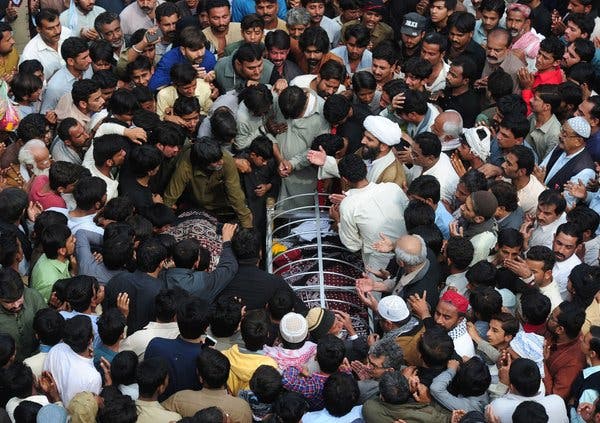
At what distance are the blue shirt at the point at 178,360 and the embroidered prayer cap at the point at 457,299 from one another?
1.76 metres

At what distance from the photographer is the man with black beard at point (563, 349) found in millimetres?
7172

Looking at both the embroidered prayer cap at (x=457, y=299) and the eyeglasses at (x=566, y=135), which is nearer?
the embroidered prayer cap at (x=457, y=299)

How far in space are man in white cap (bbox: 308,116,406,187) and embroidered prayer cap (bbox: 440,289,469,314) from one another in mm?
1438

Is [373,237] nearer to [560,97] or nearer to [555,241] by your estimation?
[555,241]

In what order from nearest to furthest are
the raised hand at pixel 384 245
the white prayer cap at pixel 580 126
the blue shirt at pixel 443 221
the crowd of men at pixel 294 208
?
the crowd of men at pixel 294 208 → the raised hand at pixel 384 245 → the blue shirt at pixel 443 221 → the white prayer cap at pixel 580 126

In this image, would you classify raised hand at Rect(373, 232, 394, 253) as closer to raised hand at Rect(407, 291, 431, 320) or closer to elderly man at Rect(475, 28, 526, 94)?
raised hand at Rect(407, 291, 431, 320)

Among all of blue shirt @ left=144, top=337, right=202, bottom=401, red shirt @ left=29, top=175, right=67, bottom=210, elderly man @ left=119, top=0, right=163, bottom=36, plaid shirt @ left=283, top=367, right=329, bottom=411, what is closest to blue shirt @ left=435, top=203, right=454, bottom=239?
plaid shirt @ left=283, top=367, right=329, bottom=411

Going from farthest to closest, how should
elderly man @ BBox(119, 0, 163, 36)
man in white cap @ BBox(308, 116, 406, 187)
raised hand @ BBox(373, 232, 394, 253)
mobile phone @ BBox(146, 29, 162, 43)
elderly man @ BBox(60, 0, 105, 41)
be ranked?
1. elderly man @ BBox(119, 0, 163, 36)
2. elderly man @ BBox(60, 0, 105, 41)
3. mobile phone @ BBox(146, 29, 162, 43)
4. man in white cap @ BBox(308, 116, 406, 187)
5. raised hand @ BBox(373, 232, 394, 253)

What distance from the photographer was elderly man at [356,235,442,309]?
25.2 ft

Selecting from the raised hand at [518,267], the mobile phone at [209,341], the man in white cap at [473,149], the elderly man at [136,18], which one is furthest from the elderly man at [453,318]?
the elderly man at [136,18]

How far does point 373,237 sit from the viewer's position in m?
8.26

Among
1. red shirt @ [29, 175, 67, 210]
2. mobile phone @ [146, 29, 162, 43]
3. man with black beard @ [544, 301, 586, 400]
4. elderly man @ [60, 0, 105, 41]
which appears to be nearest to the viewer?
man with black beard @ [544, 301, 586, 400]

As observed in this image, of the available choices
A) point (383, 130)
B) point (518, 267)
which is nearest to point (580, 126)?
point (383, 130)

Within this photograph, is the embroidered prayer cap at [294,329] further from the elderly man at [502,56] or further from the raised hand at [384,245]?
the elderly man at [502,56]
